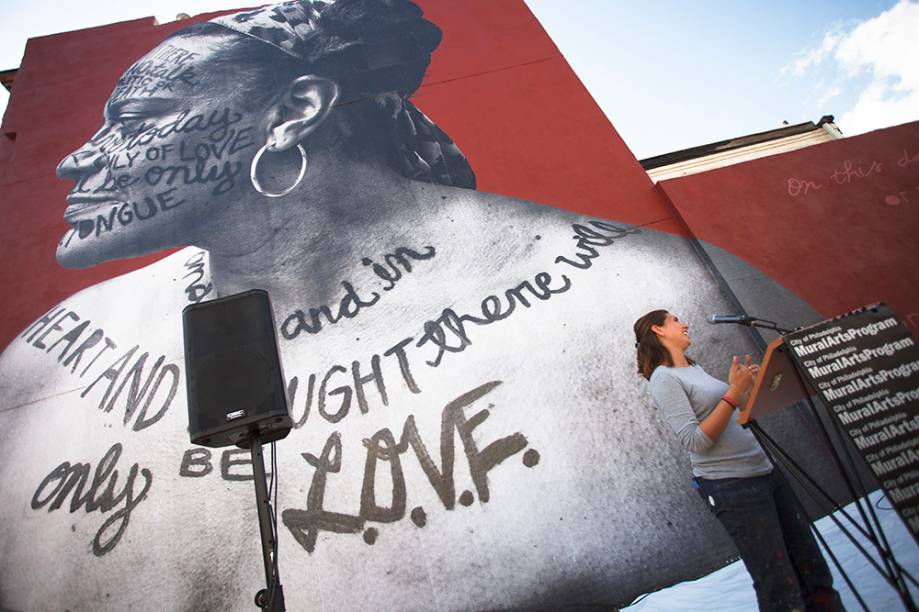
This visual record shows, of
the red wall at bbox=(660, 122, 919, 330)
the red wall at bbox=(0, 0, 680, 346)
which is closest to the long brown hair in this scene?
the red wall at bbox=(660, 122, 919, 330)

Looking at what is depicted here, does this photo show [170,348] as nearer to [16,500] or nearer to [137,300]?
[137,300]

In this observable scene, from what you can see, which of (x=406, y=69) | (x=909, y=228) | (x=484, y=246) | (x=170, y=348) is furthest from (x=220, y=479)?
(x=909, y=228)

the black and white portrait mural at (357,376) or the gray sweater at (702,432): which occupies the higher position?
the black and white portrait mural at (357,376)

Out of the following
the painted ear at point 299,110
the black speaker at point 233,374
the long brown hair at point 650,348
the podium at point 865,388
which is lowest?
the podium at point 865,388

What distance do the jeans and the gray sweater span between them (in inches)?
1.4

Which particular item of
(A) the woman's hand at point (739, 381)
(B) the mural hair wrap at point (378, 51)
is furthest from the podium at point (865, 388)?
(B) the mural hair wrap at point (378, 51)

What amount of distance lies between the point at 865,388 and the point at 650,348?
28.2 inches

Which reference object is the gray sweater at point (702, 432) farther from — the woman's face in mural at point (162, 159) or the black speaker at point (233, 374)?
the woman's face in mural at point (162, 159)

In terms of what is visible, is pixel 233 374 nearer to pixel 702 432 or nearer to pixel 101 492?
pixel 702 432

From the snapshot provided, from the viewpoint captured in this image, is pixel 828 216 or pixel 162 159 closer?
pixel 828 216

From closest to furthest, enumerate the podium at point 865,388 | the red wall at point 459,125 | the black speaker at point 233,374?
the podium at point 865,388, the black speaker at point 233,374, the red wall at point 459,125

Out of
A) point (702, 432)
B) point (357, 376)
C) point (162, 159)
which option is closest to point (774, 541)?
point (702, 432)

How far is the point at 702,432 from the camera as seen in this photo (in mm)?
1956

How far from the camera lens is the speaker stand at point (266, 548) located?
6.16 feet
